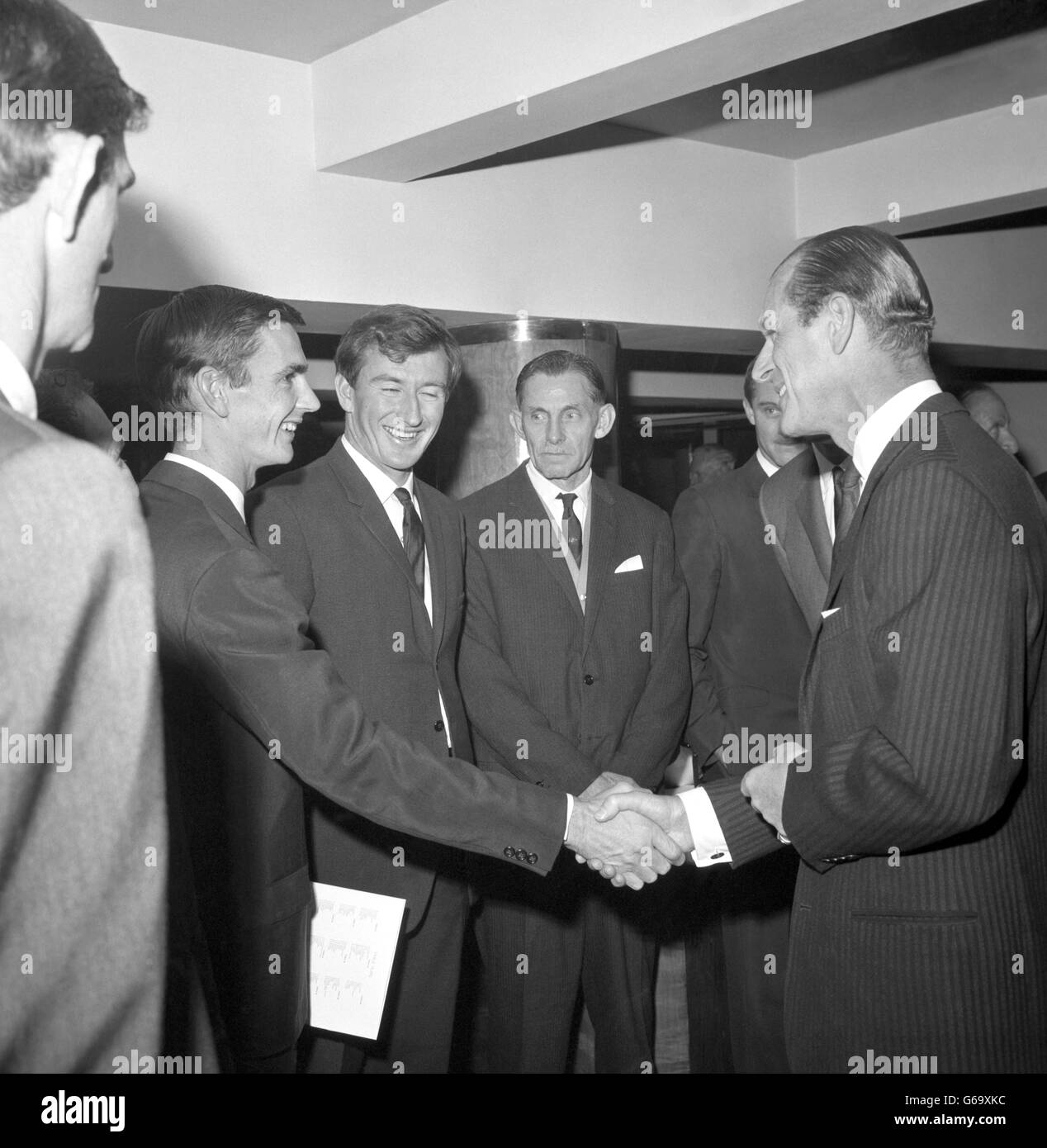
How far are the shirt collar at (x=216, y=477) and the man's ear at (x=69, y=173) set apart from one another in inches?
45.0

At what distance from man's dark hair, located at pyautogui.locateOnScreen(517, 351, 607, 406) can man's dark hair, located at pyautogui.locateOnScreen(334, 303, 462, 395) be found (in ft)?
A: 1.21

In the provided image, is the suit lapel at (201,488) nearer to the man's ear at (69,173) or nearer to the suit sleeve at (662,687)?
the man's ear at (69,173)

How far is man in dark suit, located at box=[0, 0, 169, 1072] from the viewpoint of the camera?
0.67 metres

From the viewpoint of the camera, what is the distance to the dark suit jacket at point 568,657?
2.87m

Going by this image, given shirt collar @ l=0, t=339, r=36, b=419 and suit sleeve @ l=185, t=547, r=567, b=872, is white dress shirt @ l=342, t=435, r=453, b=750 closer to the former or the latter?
suit sleeve @ l=185, t=547, r=567, b=872

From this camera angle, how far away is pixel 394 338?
9.42ft

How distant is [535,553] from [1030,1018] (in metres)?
1.78

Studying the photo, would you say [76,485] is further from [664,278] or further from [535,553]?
[664,278]

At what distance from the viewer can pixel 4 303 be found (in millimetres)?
801

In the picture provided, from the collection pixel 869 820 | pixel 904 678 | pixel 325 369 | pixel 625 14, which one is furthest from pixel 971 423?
pixel 325 369

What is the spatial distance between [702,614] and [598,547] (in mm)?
387

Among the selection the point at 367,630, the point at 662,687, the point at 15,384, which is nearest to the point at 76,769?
the point at 15,384

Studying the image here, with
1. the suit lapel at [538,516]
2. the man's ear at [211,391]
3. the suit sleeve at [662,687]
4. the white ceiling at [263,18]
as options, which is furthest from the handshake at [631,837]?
the white ceiling at [263,18]

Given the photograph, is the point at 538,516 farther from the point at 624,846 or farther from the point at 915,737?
the point at 915,737
